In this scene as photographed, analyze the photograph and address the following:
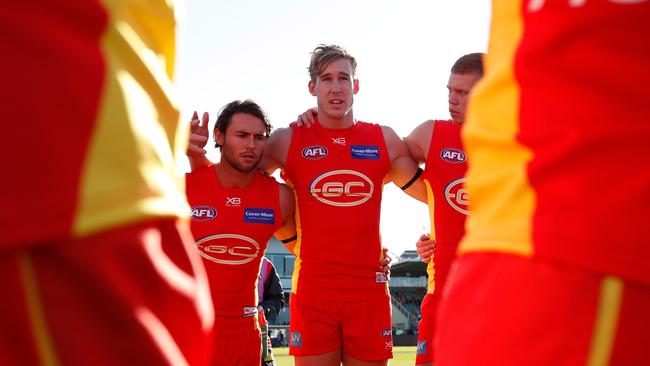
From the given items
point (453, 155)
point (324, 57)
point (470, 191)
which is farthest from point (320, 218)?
point (470, 191)

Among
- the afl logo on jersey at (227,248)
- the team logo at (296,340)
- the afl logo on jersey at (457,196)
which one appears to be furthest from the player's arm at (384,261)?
the afl logo on jersey at (227,248)

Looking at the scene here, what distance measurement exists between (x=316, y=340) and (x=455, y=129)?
6.96 ft

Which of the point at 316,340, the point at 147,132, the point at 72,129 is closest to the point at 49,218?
the point at 72,129

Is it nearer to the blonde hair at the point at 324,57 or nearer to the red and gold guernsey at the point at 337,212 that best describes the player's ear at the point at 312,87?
the blonde hair at the point at 324,57

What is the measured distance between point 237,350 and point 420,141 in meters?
2.34

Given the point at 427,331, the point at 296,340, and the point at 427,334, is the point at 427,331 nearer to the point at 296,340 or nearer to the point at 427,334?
the point at 427,334

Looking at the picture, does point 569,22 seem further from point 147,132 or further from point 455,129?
point 455,129

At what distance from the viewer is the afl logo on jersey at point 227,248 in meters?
6.19

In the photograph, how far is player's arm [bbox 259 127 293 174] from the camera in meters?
6.59

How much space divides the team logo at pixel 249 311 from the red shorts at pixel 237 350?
15cm

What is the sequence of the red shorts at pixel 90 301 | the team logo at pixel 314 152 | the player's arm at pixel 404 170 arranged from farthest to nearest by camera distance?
the player's arm at pixel 404 170, the team logo at pixel 314 152, the red shorts at pixel 90 301

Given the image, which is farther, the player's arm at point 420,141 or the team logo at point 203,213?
the player's arm at point 420,141

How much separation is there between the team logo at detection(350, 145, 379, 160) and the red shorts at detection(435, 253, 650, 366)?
5.18m

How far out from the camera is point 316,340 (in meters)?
6.31
